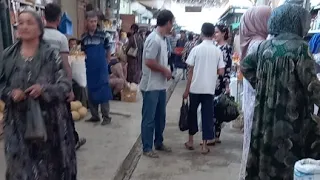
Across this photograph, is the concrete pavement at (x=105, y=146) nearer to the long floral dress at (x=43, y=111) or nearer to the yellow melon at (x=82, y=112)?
the yellow melon at (x=82, y=112)

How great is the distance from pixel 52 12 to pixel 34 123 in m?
1.81

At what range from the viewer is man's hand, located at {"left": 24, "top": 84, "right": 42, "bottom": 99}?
2.71m

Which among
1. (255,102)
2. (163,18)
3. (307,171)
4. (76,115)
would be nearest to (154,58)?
(163,18)

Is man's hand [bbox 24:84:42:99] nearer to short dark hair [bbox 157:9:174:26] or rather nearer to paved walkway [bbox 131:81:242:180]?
paved walkway [bbox 131:81:242:180]

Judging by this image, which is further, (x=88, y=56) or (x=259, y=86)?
(x=88, y=56)

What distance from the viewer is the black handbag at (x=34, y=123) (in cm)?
277

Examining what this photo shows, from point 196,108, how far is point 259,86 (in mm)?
2518

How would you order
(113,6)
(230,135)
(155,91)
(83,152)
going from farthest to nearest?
(113,6)
(230,135)
(83,152)
(155,91)

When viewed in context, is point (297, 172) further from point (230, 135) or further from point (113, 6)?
point (113, 6)

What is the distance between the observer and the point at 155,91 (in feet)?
16.2

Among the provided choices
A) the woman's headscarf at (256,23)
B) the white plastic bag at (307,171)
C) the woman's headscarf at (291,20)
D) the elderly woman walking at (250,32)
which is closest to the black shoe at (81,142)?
the elderly woman walking at (250,32)

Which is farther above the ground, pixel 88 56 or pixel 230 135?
pixel 88 56

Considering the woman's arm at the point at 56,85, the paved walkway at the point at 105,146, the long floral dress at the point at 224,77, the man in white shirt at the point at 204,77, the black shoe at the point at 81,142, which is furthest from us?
the long floral dress at the point at 224,77

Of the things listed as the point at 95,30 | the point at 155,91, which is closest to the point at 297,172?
the point at 155,91
